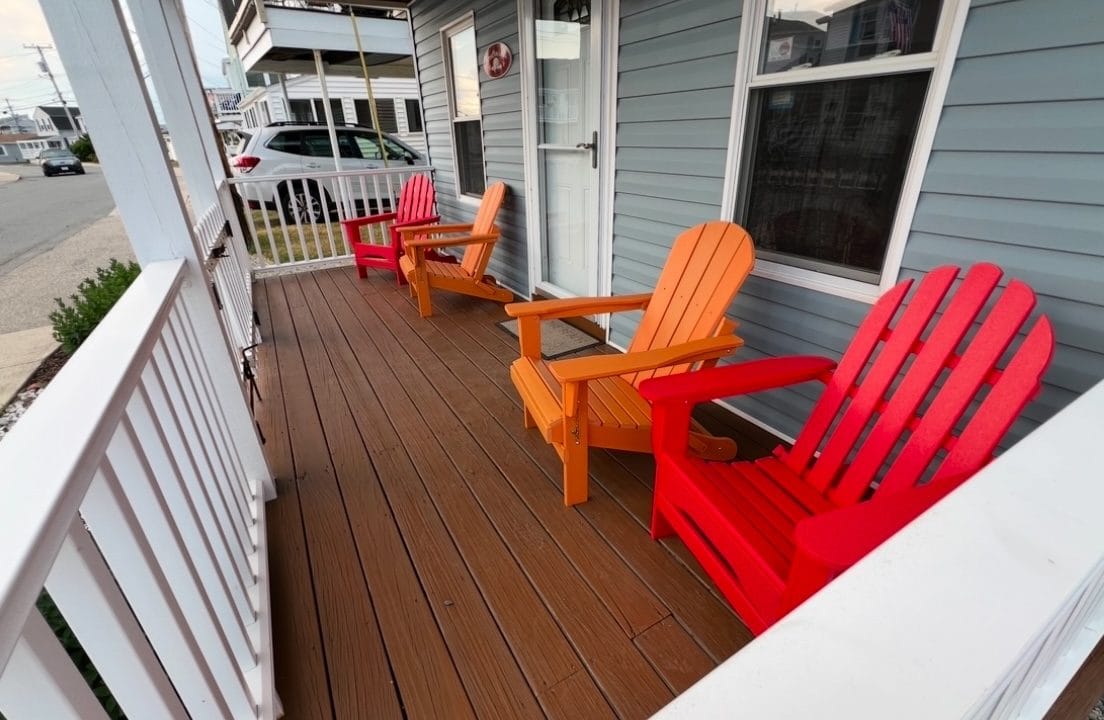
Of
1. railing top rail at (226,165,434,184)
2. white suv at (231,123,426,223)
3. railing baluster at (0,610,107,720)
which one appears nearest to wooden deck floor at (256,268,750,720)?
railing baluster at (0,610,107,720)

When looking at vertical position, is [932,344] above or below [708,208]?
below

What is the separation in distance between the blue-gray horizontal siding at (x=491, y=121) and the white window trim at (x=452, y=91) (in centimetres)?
3

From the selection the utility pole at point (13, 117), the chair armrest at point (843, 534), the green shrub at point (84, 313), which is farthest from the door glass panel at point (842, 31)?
the utility pole at point (13, 117)

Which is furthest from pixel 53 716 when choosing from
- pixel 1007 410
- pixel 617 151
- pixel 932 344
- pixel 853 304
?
pixel 617 151

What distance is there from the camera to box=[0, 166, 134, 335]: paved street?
4.86 m

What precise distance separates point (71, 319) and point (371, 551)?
2.78 m

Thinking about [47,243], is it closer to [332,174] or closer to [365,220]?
[332,174]

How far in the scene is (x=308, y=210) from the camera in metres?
4.77

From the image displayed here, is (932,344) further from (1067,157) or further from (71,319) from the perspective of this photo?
(71,319)

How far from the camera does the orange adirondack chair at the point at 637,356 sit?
1601mm

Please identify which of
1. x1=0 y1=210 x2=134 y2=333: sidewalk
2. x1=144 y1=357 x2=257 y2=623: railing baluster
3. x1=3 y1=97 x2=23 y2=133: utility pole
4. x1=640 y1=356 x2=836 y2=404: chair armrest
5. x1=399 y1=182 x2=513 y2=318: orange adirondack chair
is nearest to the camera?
x1=144 y1=357 x2=257 y2=623: railing baluster

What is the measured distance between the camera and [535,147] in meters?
3.39

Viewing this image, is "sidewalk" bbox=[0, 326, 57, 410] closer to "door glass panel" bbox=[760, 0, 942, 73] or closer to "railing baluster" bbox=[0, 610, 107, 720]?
"railing baluster" bbox=[0, 610, 107, 720]

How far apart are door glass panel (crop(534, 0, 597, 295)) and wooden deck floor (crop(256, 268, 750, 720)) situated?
4.01 ft
